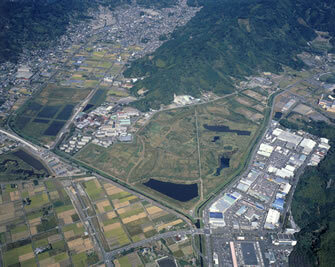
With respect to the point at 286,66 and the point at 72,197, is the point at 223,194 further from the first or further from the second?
the point at 286,66

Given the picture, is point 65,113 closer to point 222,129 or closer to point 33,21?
point 222,129

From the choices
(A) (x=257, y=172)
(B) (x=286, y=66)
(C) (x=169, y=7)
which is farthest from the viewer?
(C) (x=169, y=7)

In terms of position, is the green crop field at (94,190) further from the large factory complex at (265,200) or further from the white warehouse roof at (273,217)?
the white warehouse roof at (273,217)

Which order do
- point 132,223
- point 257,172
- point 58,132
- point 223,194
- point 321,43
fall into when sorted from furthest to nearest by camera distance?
point 321,43, point 58,132, point 257,172, point 223,194, point 132,223

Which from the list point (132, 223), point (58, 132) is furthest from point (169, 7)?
point (132, 223)

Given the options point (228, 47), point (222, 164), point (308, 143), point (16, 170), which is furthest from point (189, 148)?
Answer: point (228, 47)
